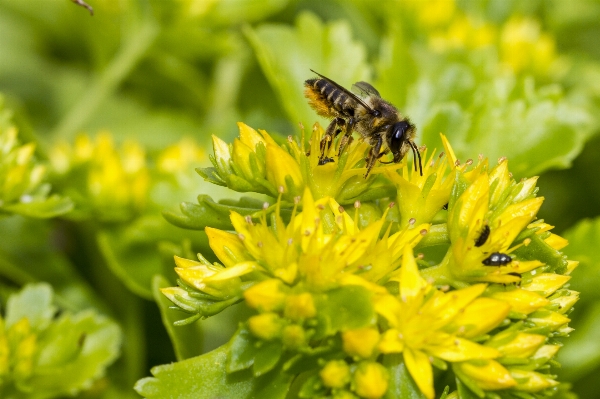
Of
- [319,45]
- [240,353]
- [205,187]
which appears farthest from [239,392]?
[319,45]

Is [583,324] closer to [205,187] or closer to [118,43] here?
[205,187]

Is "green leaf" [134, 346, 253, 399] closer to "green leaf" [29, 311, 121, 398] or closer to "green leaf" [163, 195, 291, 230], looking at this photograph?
"green leaf" [163, 195, 291, 230]

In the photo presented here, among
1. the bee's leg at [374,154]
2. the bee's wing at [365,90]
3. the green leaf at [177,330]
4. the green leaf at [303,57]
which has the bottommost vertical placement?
the green leaf at [177,330]

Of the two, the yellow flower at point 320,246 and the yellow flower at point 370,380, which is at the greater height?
the yellow flower at point 320,246

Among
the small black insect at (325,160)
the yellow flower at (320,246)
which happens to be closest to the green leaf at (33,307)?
the yellow flower at (320,246)

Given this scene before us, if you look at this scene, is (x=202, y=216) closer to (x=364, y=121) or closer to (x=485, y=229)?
(x=364, y=121)

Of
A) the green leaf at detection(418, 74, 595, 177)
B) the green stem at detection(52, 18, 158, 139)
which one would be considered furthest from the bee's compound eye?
the green stem at detection(52, 18, 158, 139)

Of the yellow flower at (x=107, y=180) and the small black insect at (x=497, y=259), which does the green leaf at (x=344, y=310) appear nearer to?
the small black insect at (x=497, y=259)

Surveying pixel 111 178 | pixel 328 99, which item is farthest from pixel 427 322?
pixel 111 178
